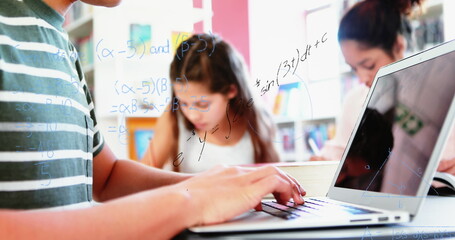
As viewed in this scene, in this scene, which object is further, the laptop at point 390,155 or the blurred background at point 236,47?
the blurred background at point 236,47

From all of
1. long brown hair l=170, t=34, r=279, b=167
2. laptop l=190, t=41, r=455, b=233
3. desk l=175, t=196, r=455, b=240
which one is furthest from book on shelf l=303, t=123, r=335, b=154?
desk l=175, t=196, r=455, b=240

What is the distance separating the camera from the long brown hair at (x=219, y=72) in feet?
2.37

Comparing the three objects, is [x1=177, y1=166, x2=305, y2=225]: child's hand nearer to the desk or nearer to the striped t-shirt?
the desk

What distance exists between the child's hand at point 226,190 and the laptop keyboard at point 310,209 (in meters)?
0.03

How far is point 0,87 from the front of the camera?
1.82ft

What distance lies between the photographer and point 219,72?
0.76 metres

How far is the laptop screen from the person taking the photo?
48 cm

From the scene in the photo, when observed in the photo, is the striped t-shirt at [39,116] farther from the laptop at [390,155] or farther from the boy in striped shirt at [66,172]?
the laptop at [390,155]

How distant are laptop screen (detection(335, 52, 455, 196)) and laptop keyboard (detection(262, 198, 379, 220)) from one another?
0.05m

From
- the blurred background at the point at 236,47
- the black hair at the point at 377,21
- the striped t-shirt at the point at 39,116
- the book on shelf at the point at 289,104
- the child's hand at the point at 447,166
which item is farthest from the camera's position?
the black hair at the point at 377,21

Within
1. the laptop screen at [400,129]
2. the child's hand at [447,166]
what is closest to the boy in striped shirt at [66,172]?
the laptop screen at [400,129]

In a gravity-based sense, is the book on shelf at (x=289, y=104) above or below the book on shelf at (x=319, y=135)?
above

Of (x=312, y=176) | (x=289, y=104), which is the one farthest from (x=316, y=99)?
(x=312, y=176)

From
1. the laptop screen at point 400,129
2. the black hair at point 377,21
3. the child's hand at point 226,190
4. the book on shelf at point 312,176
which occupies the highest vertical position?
the black hair at point 377,21
